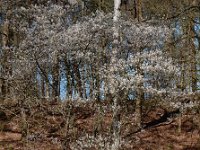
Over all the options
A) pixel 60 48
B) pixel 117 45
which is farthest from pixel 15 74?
pixel 117 45

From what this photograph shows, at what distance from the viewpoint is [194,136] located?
52.8 ft

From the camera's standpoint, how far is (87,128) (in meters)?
14.2

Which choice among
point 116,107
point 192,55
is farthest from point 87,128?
point 116,107

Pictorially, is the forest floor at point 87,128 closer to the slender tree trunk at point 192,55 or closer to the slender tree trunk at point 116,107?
the slender tree trunk at point 116,107

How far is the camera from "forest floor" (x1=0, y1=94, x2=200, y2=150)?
34.8 feet

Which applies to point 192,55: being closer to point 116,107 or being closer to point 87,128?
point 87,128

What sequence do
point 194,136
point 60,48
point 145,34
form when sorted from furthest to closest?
point 194,136 < point 145,34 < point 60,48

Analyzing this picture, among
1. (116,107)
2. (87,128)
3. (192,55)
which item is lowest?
(87,128)

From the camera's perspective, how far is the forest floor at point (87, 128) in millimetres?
10617

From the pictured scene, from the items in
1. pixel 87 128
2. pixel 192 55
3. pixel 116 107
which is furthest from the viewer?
pixel 192 55

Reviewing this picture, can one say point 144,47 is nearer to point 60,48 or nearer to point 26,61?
point 60,48

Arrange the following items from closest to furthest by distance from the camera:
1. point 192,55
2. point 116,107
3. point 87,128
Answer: point 116,107
point 87,128
point 192,55

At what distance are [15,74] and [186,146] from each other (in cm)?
727

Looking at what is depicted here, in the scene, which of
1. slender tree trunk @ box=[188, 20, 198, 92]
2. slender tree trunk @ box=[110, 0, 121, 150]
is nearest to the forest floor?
slender tree trunk @ box=[110, 0, 121, 150]
